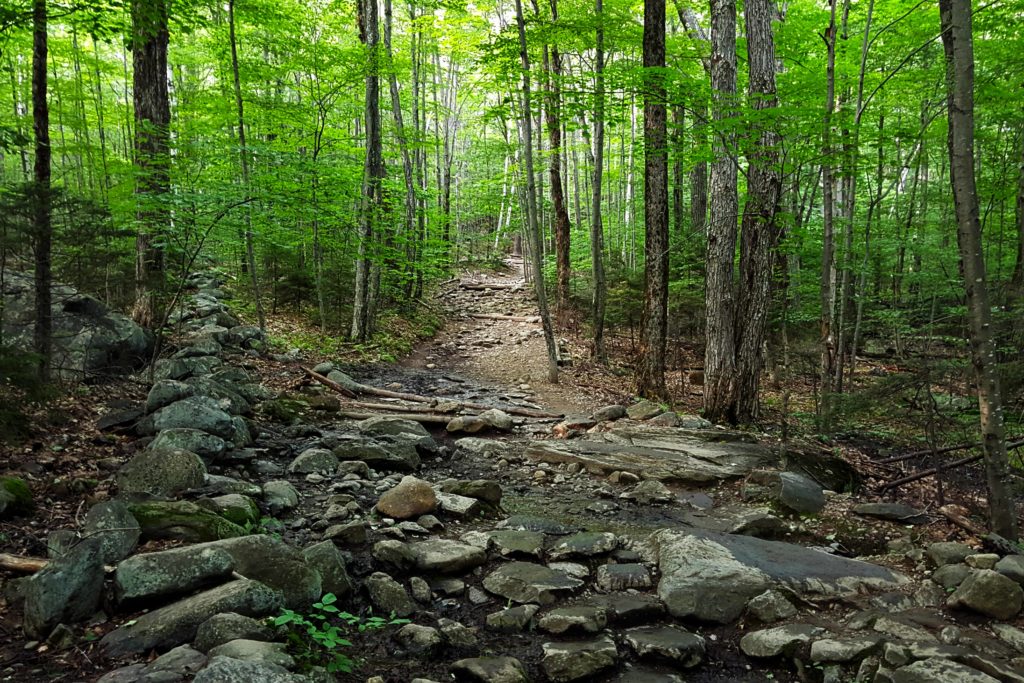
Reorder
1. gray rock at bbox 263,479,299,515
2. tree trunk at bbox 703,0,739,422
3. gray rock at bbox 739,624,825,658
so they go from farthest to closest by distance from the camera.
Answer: tree trunk at bbox 703,0,739,422
gray rock at bbox 263,479,299,515
gray rock at bbox 739,624,825,658

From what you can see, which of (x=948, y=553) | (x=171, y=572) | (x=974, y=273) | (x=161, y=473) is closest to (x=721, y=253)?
(x=974, y=273)

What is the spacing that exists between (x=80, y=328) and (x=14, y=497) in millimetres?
5047

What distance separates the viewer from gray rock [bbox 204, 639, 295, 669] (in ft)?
8.00

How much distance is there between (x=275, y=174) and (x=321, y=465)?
652cm

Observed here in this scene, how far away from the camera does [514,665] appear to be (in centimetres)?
307

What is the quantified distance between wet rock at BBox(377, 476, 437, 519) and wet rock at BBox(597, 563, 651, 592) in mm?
1586

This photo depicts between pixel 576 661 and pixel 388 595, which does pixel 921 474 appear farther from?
pixel 388 595

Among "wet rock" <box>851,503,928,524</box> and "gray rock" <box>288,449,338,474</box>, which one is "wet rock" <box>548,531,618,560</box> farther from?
"gray rock" <box>288,449,338,474</box>

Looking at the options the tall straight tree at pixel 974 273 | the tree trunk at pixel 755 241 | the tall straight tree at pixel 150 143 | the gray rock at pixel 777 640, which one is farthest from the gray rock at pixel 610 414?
the tall straight tree at pixel 150 143

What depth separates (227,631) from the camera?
2689mm

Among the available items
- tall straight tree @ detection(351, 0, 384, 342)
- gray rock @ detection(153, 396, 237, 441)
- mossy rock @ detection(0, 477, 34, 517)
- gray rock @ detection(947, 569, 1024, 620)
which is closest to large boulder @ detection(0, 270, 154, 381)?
gray rock @ detection(153, 396, 237, 441)

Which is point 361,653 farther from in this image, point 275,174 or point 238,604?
point 275,174

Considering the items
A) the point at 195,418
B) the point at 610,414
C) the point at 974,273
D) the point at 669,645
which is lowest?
the point at 669,645

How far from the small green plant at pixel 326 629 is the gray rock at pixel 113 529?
1.16 metres
